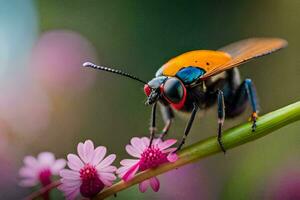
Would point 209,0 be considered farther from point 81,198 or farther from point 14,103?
point 81,198

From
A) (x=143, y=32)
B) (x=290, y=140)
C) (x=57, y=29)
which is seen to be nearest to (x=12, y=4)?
(x=57, y=29)

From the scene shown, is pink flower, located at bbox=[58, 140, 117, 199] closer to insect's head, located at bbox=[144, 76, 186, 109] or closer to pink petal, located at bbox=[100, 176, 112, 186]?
pink petal, located at bbox=[100, 176, 112, 186]

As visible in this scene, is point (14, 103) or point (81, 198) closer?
point (81, 198)

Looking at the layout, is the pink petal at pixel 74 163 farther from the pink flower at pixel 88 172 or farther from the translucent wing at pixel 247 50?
the translucent wing at pixel 247 50

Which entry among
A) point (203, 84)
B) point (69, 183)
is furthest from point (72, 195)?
point (203, 84)

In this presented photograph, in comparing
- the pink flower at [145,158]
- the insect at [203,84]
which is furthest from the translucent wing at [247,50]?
the pink flower at [145,158]

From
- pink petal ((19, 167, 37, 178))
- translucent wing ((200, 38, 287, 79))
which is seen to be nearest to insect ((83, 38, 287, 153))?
translucent wing ((200, 38, 287, 79))

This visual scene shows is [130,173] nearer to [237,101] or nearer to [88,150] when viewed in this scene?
[88,150]
